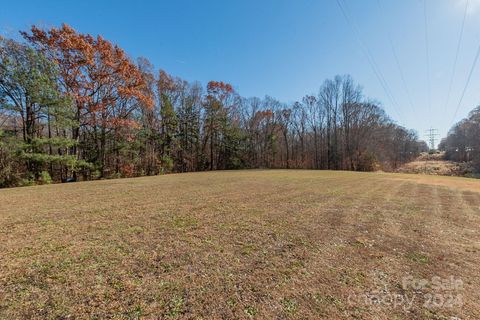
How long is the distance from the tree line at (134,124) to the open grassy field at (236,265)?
36.1ft

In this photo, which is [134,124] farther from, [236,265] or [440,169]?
[440,169]

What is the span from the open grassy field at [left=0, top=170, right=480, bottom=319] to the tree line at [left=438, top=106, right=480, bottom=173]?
37204 millimetres

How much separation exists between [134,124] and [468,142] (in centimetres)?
5602

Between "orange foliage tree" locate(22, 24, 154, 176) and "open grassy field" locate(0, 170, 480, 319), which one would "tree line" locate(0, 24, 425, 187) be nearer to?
"orange foliage tree" locate(22, 24, 154, 176)

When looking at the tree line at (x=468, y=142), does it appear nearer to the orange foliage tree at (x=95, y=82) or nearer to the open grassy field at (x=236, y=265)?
the open grassy field at (x=236, y=265)

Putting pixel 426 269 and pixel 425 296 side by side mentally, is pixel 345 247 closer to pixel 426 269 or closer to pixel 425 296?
pixel 426 269

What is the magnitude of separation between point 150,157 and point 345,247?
76.5 feet

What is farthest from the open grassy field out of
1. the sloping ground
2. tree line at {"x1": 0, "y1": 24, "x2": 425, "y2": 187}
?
the sloping ground

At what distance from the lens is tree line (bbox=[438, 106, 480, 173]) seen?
31.4 meters

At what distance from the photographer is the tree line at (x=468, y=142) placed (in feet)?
103

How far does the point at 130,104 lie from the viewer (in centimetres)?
2041

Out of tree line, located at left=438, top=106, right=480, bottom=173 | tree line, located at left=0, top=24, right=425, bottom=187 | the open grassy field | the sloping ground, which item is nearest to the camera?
the open grassy field

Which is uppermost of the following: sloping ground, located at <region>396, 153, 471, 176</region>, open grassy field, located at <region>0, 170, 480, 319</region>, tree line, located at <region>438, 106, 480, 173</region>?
tree line, located at <region>438, 106, 480, 173</region>

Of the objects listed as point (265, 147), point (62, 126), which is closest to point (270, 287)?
point (62, 126)
